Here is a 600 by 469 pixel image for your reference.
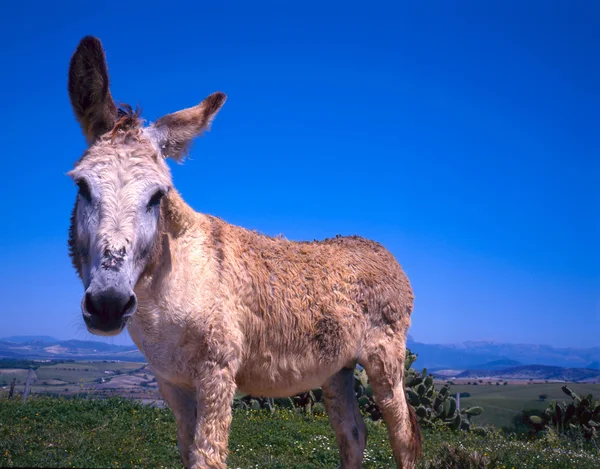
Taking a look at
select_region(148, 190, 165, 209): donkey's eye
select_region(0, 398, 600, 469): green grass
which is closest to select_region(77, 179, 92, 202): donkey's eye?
select_region(148, 190, 165, 209): donkey's eye

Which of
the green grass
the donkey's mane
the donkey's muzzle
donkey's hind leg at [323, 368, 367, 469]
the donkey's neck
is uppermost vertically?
the donkey's mane

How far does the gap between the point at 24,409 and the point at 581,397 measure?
12.9 m

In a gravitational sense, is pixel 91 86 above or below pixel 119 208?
above

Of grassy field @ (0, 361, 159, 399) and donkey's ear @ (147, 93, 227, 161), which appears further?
grassy field @ (0, 361, 159, 399)

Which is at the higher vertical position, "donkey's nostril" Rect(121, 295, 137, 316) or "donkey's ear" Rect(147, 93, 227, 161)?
"donkey's ear" Rect(147, 93, 227, 161)

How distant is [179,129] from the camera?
12.3ft

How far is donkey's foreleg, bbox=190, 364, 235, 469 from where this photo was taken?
11.2 feet

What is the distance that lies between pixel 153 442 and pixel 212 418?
18.3 ft

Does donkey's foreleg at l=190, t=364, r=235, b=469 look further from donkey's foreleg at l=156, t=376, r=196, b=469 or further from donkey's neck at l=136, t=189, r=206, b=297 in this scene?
donkey's neck at l=136, t=189, r=206, b=297

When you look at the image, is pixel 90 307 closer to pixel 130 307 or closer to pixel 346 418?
pixel 130 307

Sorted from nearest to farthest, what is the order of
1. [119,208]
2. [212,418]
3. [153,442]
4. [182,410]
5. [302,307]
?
1. [119,208]
2. [212,418]
3. [182,410]
4. [302,307]
5. [153,442]

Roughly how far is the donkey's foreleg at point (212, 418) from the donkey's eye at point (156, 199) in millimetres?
→ 1132

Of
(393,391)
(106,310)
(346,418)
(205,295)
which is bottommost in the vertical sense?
(346,418)

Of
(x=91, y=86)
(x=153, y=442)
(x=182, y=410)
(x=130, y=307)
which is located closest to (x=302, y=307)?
(x=182, y=410)
